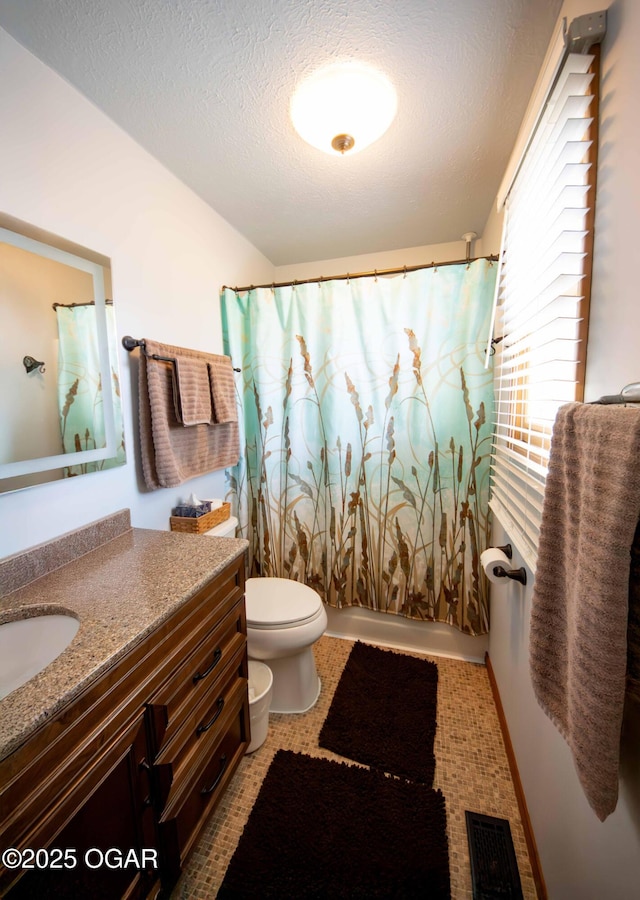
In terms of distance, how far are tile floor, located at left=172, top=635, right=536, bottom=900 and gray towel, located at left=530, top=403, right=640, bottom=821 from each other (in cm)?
94

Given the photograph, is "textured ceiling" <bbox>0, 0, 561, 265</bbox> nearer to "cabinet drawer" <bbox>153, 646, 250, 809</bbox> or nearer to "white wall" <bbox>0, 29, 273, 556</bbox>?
"white wall" <bbox>0, 29, 273, 556</bbox>

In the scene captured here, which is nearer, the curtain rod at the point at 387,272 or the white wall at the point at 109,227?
the white wall at the point at 109,227

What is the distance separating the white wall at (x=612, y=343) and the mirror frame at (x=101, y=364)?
1378mm

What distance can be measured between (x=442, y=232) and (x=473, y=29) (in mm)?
1136

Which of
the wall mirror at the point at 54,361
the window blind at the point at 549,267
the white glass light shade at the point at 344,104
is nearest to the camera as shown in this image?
the window blind at the point at 549,267

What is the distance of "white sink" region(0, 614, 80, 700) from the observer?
2.64 feet

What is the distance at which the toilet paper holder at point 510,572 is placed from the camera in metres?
1.19

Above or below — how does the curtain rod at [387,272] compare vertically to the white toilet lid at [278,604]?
above

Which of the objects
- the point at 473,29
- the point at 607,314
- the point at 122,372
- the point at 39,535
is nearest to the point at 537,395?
the point at 607,314

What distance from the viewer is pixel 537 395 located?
3.50 ft

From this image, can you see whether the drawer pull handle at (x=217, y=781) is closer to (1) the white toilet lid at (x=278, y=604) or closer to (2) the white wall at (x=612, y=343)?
(1) the white toilet lid at (x=278, y=604)

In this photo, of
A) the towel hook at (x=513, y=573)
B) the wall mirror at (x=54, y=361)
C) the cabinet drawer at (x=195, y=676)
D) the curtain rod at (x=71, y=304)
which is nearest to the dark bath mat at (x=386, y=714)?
the cabinet drawer at (x=195, y=676)

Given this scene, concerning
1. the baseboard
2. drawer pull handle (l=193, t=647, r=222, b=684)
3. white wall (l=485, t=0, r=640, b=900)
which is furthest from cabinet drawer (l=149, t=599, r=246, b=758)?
the baseboard

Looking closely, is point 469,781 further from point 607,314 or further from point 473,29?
point 473,29
